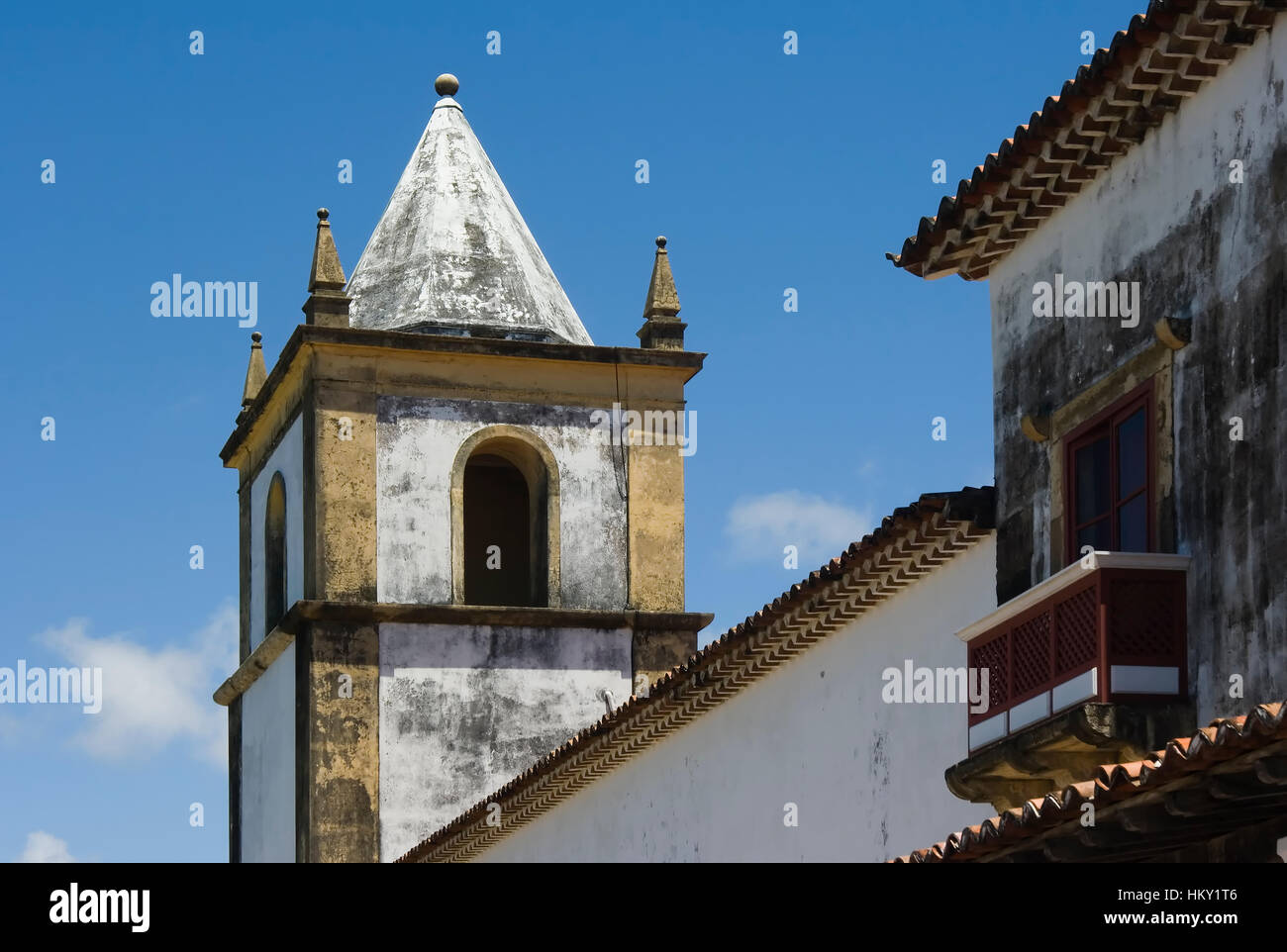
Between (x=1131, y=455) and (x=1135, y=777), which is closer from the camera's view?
(x=1135, y=777)

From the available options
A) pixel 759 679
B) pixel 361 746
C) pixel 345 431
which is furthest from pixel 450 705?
pixel 759 679

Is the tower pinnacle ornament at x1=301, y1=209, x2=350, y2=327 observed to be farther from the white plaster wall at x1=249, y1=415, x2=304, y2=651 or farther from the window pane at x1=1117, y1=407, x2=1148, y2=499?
the window pane at x1=1117, y1=407, x2=1148, y2=499

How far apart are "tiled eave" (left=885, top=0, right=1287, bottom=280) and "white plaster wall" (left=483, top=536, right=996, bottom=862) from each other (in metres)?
1.58

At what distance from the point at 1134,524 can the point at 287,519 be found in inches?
571

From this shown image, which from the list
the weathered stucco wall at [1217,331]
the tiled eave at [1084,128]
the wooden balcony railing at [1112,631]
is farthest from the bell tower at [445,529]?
the wooden balcony railing at [1112,631]

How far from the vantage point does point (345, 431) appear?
79.4 ft

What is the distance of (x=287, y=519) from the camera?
2544 centimetres

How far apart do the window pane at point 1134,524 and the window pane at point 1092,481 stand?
0.16m

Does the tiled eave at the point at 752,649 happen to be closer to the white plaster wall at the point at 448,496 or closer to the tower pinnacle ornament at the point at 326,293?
the white plaster wall at the point at 448,496

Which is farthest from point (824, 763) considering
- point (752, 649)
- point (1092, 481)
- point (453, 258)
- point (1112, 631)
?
point (453, 258)

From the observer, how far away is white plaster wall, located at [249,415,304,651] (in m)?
24.8

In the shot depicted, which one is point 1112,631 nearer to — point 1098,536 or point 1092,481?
point 1098,536

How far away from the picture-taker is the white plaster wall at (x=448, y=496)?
2425cm

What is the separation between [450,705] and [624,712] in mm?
5950
